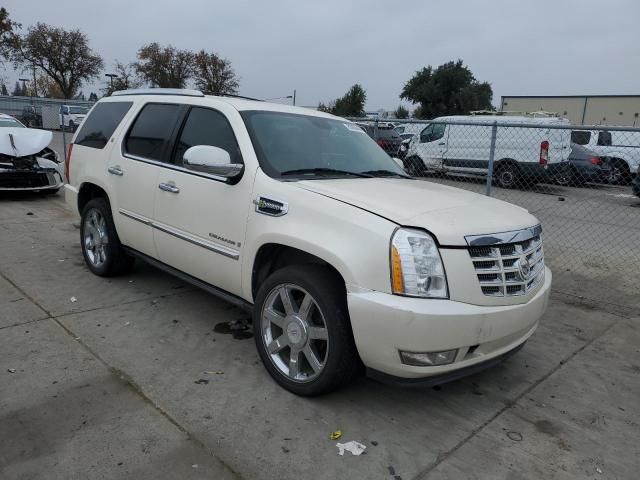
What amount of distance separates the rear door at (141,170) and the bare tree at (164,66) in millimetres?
49949

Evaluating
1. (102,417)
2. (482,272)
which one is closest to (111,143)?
(102,417)

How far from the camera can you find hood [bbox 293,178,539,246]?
2.79m

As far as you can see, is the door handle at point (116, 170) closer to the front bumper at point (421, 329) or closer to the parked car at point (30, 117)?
the front bumper at point (421, 329)

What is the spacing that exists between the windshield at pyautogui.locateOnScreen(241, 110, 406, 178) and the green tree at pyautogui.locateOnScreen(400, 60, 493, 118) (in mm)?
57650

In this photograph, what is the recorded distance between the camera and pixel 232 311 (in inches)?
177

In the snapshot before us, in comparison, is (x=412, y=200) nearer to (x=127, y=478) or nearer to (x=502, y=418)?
(x=502, y=418)

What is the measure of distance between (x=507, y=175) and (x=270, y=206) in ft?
23.6

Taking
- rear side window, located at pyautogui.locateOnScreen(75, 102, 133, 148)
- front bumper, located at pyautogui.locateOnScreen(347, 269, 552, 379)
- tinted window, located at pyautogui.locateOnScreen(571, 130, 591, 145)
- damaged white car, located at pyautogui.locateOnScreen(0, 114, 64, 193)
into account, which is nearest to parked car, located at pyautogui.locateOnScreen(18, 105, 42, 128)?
damaged white car, located at pyautogui.locateOnScreen(0, 114, 64, 193)

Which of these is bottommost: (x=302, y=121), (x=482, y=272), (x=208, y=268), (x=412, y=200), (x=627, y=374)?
(x=627, y=374)

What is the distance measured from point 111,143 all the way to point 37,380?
2.41 meters

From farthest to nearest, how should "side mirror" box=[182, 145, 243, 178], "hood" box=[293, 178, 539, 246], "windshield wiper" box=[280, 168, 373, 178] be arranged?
"windshield wiper" box=[280, 168, 373, 178] < "side mirror" box=[182, 145, 243, 178] < "hood" box=[293, 178, 539, 246]

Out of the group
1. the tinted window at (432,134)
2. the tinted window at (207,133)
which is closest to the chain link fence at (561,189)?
the tinted window at (432,134)

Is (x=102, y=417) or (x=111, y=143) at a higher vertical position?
(x=111, y=143)

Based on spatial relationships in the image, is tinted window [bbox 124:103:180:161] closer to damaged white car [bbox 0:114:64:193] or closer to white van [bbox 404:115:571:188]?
white van [bbox 404:115:571:188]
